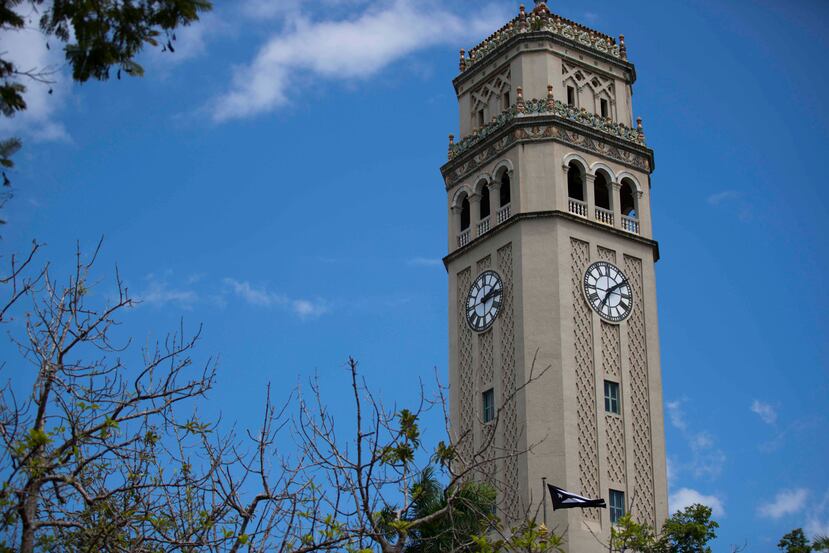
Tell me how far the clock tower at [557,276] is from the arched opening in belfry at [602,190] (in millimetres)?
82

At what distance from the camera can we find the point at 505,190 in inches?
1928

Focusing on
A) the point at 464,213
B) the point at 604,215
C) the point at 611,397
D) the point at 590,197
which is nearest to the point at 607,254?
→ the point at 604,215

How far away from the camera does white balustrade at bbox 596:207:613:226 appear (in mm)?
47781

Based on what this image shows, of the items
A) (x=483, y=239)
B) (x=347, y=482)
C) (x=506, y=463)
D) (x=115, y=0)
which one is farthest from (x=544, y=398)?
(x=115, y=0)

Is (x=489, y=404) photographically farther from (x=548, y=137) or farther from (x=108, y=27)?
(x=108, y=27)

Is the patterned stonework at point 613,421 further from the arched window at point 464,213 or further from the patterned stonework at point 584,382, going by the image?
the arched window at point 464,213

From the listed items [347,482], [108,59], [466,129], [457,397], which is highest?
[466,129]

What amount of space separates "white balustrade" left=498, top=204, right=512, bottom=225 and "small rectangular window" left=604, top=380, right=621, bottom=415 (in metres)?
6.82

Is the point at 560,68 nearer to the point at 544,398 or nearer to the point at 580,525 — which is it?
the point at 544,398

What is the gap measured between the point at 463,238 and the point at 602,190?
5.40m

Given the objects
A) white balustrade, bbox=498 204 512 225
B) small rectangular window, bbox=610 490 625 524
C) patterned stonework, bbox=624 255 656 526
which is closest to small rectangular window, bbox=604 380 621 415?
patterned stonework, bbox=624 255 656 526

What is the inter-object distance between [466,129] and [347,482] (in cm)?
3335

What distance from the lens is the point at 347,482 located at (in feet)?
65.3

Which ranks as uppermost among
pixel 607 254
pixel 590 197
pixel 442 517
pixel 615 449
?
pixel 590 197
